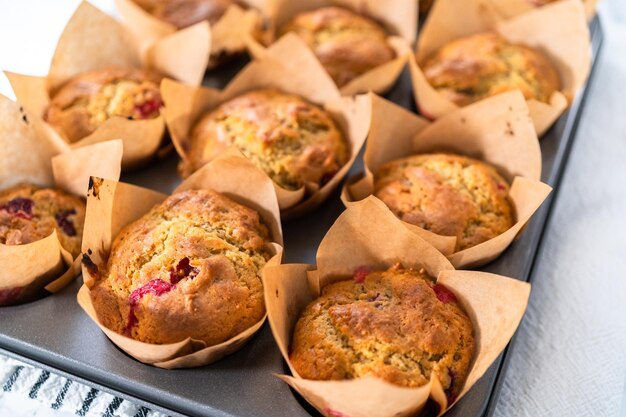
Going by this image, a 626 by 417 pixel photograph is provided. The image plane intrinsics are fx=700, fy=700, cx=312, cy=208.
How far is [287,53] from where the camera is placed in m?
2.68

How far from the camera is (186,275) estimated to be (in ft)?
6.45

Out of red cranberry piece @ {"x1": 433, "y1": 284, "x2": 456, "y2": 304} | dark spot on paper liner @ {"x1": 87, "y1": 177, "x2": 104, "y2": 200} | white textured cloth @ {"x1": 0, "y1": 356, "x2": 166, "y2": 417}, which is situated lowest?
white textured cloth @ {"x1": 0, "y1": 356, "x2": 166, "y2": 417}

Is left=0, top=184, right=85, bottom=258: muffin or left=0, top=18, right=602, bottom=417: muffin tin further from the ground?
left=0, top=184, right=85, bottom=258: muffin

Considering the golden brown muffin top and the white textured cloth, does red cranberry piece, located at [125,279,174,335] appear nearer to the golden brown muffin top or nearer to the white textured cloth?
the white textured cloth

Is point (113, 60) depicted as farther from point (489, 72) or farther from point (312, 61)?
point (489, 72)

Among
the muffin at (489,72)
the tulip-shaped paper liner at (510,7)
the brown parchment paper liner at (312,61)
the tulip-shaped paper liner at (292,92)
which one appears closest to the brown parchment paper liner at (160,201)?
the tulip-shaped paper liner at (292,92)

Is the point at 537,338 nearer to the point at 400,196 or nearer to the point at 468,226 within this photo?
the point at 468,226

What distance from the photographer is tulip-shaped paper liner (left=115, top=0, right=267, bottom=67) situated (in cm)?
286

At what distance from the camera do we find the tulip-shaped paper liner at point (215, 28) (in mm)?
2863

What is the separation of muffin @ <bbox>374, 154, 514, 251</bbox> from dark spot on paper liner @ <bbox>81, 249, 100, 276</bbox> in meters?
0.93

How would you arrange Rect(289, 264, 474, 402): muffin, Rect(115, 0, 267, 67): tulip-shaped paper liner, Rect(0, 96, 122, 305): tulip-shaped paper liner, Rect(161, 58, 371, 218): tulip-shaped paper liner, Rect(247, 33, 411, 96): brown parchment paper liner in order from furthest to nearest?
Rect(115, 0, 267, 67): tulip-shaped paper liner
Rect(247, 33, 411, 96): brown parchment paper liner
Rect(161, 58, 371, 218): tulip-shaped paper liner
Rect(0, 96, 122, 305): tulip-shaped paper liner
Rect(289, 264, 474, 402): muffin

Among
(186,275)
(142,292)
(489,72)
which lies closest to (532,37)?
(489,72)

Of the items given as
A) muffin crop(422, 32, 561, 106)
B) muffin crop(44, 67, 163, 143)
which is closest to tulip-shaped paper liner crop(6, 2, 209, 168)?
muffin crop(44, 67, 163, 143)

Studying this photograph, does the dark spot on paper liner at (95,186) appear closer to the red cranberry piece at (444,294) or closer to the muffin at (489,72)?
the red cranberry piece at (444,294)
